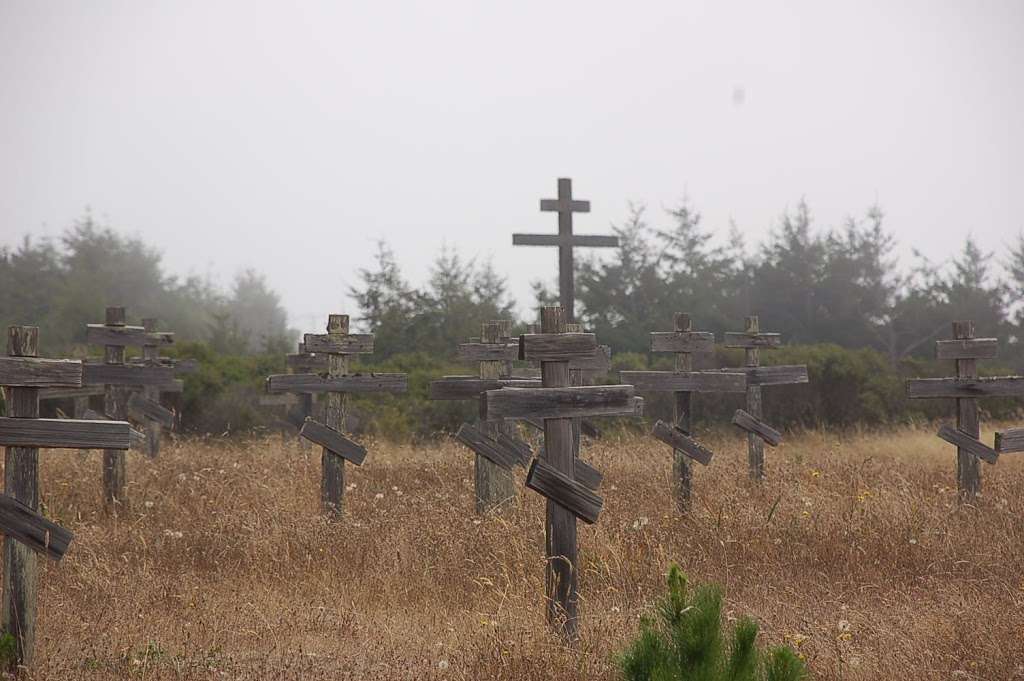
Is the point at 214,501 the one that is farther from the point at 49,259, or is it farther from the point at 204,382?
the point at 49,259

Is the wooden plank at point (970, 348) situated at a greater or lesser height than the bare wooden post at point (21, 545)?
greater

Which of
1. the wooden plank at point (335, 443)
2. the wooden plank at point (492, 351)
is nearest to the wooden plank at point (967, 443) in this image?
the wooden plank at point (492, 351)

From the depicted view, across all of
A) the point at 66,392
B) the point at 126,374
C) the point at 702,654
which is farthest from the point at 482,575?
the point at 66,392

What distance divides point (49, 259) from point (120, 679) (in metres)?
41.3

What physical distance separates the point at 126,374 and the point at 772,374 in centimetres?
877

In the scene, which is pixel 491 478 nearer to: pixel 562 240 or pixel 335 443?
Result: pixel 335 443

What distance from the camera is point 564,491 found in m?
6.26

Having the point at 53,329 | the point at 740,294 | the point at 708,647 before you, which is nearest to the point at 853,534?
the point at 708,647

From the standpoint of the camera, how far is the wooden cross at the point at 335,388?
10312mm

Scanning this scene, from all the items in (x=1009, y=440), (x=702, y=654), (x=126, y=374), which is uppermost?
(x=126, y=374)

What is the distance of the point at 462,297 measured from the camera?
29.7 m

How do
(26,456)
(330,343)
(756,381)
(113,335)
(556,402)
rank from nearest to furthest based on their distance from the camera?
1. (26,456)
2. (556,402)
3. (330,343)
4. (113,335)
5. (756,381)

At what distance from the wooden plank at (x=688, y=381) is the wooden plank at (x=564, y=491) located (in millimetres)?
5093

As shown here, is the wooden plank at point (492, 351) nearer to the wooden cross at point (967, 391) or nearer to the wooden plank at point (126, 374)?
the wooden plank at point (126, 374)
